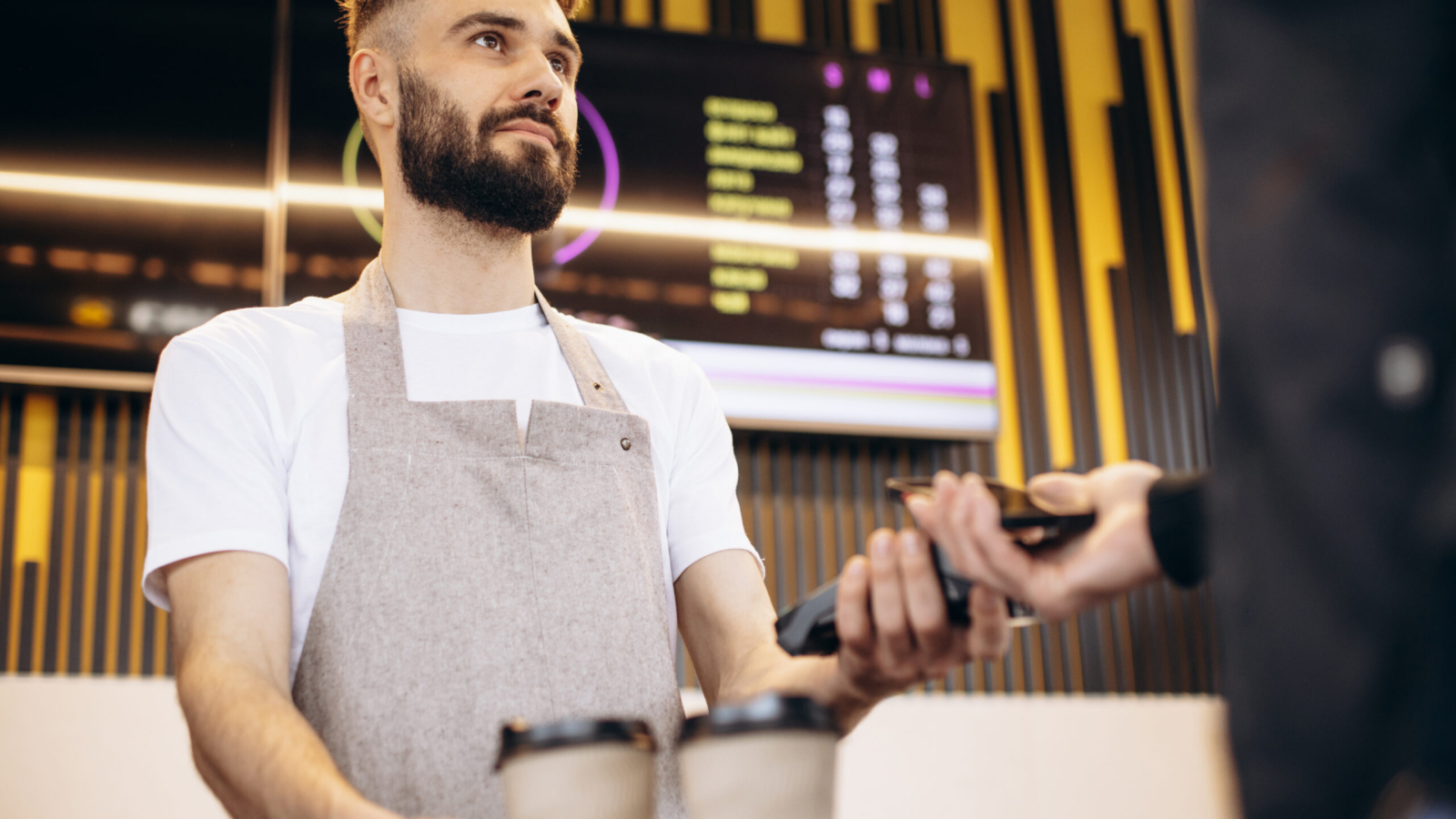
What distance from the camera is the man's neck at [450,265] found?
1.29 metres

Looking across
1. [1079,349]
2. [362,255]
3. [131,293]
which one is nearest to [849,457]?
[1079,349]

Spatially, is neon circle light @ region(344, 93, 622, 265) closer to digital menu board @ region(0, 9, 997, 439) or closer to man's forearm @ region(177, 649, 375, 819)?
digital menu board @ region(0, 9, 997, 439)

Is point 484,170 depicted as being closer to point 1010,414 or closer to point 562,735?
point 562,735

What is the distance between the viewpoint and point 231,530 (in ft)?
3.28

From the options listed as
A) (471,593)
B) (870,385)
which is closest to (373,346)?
(471,593)

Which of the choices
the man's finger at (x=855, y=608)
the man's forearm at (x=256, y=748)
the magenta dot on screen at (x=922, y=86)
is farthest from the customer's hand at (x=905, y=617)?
the magenta dot on screen at (x=922, y=86)

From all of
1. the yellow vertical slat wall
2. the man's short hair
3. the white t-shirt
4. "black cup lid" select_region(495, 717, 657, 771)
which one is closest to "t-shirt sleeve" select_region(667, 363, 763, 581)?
the white t-shirt

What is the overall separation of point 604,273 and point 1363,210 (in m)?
1.99

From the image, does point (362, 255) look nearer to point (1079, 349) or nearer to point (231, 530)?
point (231, 530)

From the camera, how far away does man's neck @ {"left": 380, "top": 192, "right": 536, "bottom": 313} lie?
4.25 feet

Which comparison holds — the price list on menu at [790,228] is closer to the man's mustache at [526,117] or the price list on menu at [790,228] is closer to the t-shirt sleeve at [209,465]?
the man's mustache at [526,117]

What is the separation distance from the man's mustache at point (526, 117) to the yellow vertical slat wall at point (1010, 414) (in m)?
1.18

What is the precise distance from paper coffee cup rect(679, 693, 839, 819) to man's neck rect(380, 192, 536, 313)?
83 cm

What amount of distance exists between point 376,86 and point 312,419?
0.48 metres
